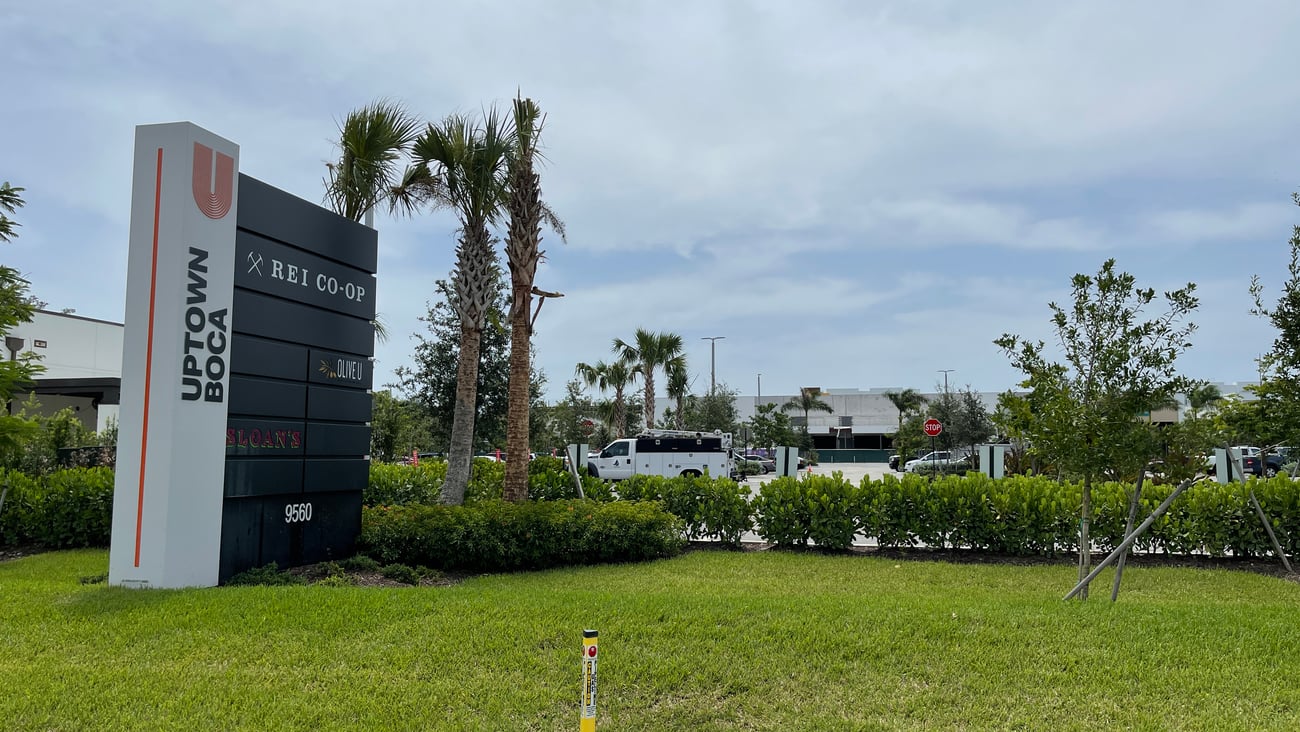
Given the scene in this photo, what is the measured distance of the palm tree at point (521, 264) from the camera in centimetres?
1391

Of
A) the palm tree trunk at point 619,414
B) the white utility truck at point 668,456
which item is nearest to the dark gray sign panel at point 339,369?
the white utility truck at point 668,456

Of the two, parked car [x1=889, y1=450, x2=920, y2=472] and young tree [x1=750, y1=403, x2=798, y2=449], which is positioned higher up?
young tree [x1=750, y1=403, x2=798, y2=449]

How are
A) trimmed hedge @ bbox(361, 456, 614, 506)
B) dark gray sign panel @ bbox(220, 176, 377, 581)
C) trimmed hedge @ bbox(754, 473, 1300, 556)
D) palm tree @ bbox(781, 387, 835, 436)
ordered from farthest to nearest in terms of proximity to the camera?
palm tree @ bbox(781, 387, 835, 436) → trimmed hedge @ bbox(361, 456, 614, 506) → trimmed hedge @ bbox(754, 473, 1300, 556) → dark gray sign panel @ bbox(220, 176, 377, 581)

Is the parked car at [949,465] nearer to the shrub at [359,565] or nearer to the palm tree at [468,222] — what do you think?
the palm tree at [468,222]

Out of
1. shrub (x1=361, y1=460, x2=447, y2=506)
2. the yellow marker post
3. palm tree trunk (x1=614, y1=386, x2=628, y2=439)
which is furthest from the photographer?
palm tree trunk (x1=614, y1=386, x2=628, y2=439)

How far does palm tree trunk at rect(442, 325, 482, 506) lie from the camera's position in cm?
1529

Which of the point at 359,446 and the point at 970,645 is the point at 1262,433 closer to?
the point at 970,645

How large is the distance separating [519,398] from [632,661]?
8.42 metres

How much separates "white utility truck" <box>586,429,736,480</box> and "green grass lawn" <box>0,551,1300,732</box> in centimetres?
2123

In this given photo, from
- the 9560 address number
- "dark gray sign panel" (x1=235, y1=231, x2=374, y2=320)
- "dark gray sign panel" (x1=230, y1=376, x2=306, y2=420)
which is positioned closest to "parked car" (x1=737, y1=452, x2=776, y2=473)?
"dark gray sign panel" (x1=235, y1=231, x2=374, y2=320)

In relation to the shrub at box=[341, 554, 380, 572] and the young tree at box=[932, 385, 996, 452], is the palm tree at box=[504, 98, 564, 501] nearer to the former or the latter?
the shrub at box=[341, 554, 380, 572]

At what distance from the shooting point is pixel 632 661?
593 centimetres

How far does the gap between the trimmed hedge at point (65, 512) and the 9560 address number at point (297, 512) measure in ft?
13.9

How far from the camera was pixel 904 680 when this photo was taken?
5707 mm
